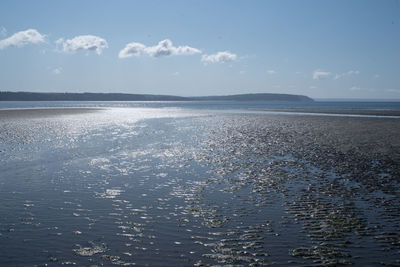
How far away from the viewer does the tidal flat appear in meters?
8.31

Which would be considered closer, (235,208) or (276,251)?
(276,251)

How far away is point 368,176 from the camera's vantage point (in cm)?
1678

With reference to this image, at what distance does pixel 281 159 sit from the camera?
21812 millimetres

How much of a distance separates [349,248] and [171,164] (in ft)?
43.3

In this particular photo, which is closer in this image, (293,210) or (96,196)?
(293,210)

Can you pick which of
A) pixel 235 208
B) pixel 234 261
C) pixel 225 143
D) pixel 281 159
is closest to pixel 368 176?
Answer: pixel 281 159

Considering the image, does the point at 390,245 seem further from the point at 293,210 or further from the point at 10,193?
the point at 10,193

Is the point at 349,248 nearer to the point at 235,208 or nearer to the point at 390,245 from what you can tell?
the point at 390,245

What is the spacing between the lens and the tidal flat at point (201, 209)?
27.3 ft

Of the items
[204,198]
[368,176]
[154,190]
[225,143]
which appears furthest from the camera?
[225,143]

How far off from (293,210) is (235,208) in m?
1.93

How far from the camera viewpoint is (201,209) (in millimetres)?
11898

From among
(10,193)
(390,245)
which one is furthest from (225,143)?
(390,245)

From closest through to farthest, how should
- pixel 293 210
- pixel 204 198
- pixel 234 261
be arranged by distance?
1. pixel 234 261
2. pixel 293 210
3. pixel 204 198
